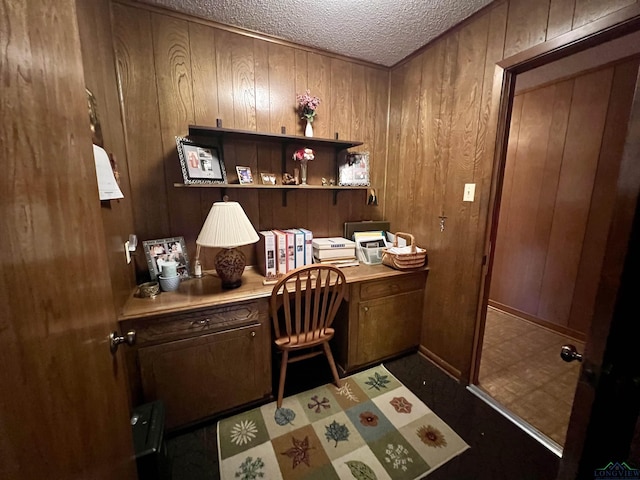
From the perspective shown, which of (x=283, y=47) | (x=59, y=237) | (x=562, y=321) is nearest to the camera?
(x=59, y=237)

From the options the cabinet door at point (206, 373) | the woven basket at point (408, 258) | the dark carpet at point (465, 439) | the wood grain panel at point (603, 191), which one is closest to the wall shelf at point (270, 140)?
the woven basket at point (408, 258)

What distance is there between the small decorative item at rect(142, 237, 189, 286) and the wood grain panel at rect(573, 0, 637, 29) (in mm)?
2389

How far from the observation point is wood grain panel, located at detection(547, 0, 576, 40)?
4.02ft

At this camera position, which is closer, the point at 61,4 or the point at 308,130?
the point at 61,4

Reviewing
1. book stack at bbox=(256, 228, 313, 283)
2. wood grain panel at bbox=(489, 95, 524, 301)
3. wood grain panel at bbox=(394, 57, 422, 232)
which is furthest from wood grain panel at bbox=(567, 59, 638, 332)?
book stack at bbox=(256, 228, 313, 283)

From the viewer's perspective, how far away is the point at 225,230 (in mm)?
1468

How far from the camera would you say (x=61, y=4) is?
0.61 m

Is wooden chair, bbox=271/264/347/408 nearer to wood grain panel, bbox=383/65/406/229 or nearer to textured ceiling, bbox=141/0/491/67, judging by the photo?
wood grain panel, bbox=383/65/406/229

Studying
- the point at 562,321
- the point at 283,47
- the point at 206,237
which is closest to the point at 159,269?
the point at 206,237

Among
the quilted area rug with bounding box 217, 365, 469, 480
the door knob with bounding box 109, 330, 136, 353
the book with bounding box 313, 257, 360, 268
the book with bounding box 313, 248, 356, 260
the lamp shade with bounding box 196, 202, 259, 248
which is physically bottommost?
the quilted area rug with bounding box 217, 365, 469, 480

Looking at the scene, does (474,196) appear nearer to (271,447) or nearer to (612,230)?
(612,230)

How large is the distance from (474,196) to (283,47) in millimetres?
1701

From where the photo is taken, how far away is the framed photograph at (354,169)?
7.02 feet

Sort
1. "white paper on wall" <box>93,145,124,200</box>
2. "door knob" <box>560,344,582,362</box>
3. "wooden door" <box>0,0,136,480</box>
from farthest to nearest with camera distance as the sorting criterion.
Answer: "white paper on wall" <box>93,145,124,200</box> → "door knob" <box>560,344,582,362</box> → "wooden door" <box>0,0,136,480</box>
